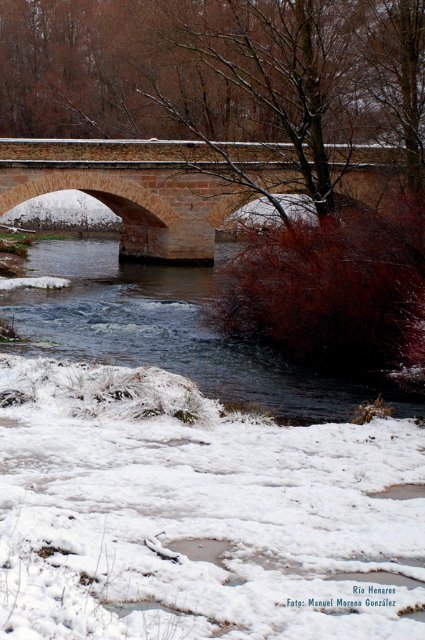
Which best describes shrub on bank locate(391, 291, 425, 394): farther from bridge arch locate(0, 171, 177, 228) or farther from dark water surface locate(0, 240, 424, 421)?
bridge arch locate(0, 171, 177, 228)

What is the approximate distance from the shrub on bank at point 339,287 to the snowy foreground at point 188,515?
397 cm

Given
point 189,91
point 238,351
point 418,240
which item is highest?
point 189,91

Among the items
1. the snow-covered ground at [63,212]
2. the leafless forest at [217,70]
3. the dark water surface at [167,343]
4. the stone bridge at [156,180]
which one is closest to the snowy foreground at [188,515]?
the dark water surface at [167,343]

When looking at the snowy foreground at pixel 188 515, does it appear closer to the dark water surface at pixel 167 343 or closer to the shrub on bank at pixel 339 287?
the dark water surface at pixel 167 343

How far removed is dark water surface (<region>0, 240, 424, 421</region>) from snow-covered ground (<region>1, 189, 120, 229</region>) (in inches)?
444

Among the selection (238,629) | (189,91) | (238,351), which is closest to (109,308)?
(238,351)

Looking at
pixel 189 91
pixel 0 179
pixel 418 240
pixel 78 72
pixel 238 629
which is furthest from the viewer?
pixel 78 72

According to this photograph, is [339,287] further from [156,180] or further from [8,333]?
[156,180]

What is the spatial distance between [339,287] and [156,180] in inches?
536

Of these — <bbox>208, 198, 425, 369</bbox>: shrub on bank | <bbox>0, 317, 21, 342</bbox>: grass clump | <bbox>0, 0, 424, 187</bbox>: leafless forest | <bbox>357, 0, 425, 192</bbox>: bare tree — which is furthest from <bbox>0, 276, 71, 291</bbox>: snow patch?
<bbox>357, 0, 425, 192</bbox>: bare tree

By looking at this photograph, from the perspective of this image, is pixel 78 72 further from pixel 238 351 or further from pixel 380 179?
pixel 238 351

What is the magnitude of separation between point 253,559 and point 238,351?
877 cm

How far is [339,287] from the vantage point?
12.3 metres

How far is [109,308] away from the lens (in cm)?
1697
